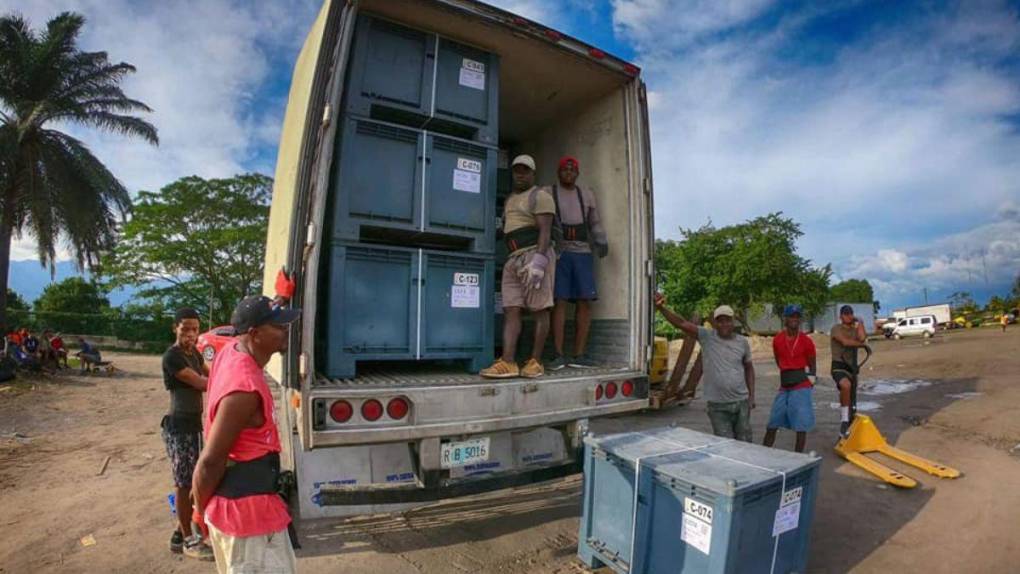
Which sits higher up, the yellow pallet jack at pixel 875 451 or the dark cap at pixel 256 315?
the dark cap at pixel 256 315

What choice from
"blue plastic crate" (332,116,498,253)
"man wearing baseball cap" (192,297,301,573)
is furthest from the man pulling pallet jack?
"man wearing baseball cap" (192,297,301,573)

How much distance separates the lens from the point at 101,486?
4.84m

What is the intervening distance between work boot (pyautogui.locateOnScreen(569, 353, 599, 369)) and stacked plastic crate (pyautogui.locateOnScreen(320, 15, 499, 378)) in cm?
80

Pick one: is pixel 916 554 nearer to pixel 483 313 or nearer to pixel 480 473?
pixel 480 473

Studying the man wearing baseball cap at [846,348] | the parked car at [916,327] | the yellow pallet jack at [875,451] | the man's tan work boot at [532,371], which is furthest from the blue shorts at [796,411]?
the parked car at [916,327]

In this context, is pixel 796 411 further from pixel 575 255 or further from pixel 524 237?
pixel 524 237

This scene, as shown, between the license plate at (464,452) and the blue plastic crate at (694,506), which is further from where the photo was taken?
the license plate at (464,452)

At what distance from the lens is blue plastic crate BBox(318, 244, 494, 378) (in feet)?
A: 10.1

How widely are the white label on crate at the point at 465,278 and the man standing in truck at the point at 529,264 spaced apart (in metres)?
0.30

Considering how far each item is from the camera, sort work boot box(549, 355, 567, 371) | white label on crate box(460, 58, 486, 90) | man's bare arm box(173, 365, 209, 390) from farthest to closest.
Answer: work boot box(549, 355, 567, 371) < white label on crate box(460, 58, 486, 90) < man's bare arm box(173, 365, 209, 390)

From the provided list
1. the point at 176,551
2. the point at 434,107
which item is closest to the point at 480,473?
the point at 176,551

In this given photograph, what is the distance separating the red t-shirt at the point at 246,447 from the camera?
1.74 meters

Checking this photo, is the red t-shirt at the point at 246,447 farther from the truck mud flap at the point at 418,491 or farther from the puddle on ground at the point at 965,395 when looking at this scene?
the puddle on ground at the point at 965,395

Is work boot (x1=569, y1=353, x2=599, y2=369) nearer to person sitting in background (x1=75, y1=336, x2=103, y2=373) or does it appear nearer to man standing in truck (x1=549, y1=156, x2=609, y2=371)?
man standing in truck (x1=549, y1=156, x2=609, y2=371)
